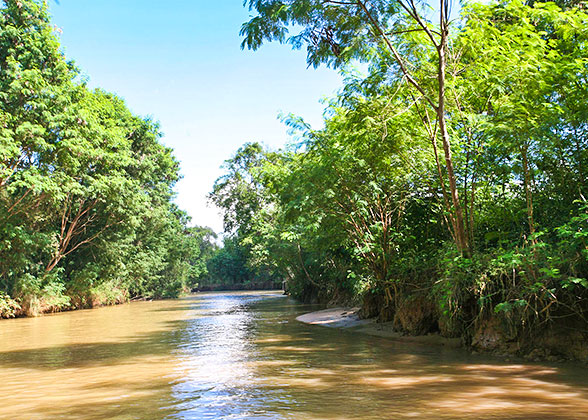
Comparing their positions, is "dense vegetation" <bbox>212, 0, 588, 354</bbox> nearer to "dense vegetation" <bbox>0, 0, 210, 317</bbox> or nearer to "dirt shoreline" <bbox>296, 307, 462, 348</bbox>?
"dirt shoreline" <bbox>296, 307, 462, 348</bbox>

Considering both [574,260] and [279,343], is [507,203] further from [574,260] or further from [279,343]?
[279,343]

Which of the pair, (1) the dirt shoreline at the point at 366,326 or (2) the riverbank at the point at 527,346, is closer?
(2) the riverbank at the point at 527,346

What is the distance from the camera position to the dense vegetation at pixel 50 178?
20.3 metres

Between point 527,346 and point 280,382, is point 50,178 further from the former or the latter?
point 527,346

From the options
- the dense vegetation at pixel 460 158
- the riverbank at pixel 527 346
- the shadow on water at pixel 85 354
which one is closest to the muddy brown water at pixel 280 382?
the shadow on water at pixel 85 354

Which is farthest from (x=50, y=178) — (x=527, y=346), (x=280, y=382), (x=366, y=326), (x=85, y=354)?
(x=527, y=346)

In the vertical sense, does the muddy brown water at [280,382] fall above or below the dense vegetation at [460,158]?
below

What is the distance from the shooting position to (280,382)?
7.00m

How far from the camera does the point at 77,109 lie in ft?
71.5

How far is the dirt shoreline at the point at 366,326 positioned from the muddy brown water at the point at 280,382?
49 centimetres

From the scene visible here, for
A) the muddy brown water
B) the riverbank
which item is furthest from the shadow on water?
the riverbank

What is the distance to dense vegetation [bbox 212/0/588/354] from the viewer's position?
8.31m

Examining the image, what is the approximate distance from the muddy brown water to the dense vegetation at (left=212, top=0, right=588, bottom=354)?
129 centimetres

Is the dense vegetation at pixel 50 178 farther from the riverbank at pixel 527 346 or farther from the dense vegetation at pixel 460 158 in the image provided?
the riverbank at pixel 527 346
